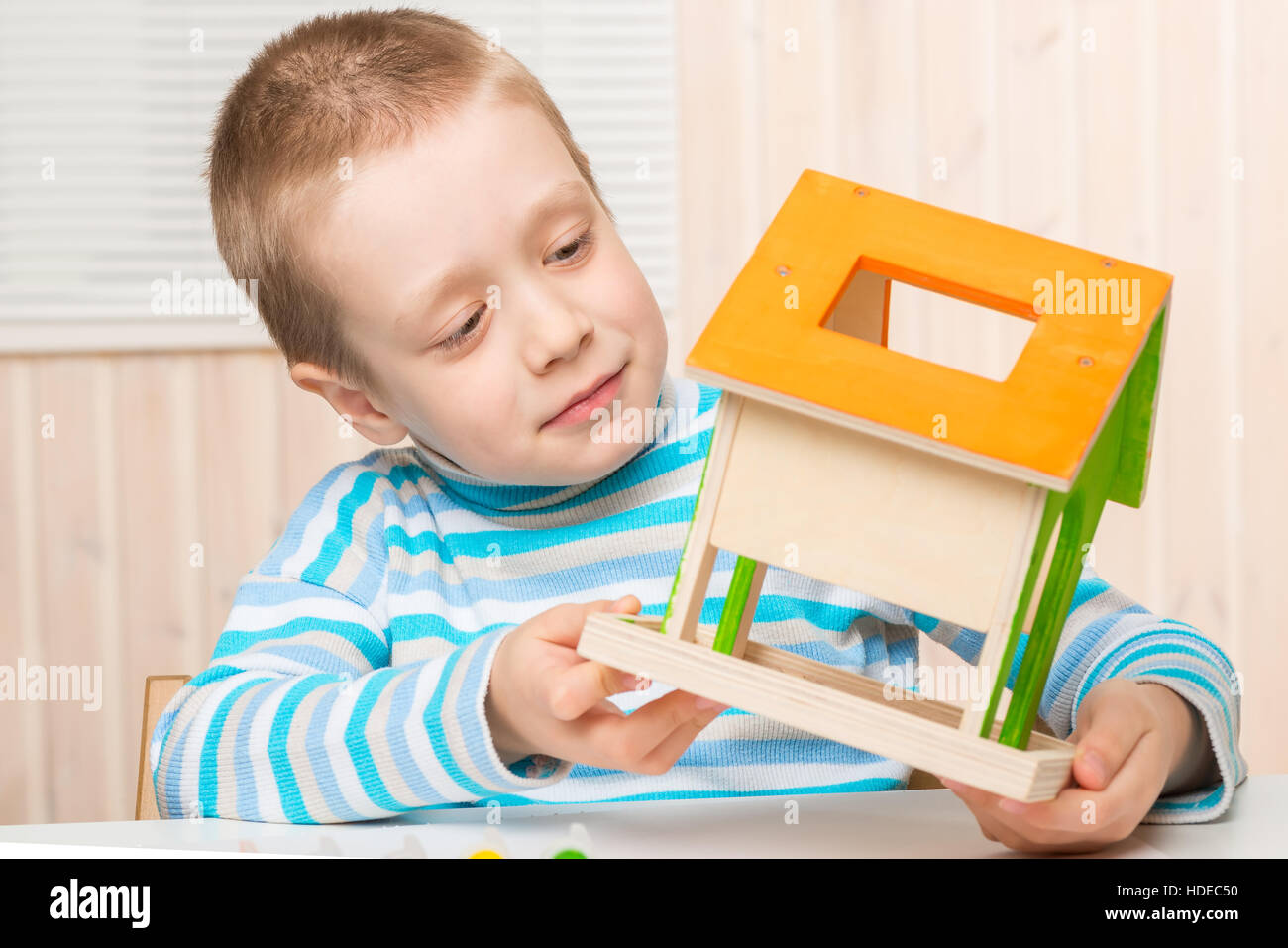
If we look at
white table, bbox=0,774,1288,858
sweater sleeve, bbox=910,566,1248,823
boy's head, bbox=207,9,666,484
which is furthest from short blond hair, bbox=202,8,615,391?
sweater sleeve, bbox=910,566,1248,823

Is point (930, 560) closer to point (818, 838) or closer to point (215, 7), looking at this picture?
point (818, 838)

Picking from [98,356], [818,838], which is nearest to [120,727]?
[98,356]

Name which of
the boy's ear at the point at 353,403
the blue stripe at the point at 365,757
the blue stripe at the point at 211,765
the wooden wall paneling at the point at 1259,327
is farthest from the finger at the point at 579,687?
the wooden wall paneling at the point at 1259,327

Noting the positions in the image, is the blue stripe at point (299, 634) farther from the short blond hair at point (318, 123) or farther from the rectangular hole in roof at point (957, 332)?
the rectangular hole in roof at point (957, 332)

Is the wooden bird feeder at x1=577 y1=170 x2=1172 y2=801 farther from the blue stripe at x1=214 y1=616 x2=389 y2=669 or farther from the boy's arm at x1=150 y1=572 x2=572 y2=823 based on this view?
the blue stripe at x1=214 y1=616 x2=389 y2=669

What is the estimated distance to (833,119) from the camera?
178 centimetres

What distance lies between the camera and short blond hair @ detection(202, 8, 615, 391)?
790 mm

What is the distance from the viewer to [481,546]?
2.97 feet

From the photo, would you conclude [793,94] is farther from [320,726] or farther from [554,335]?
[320,726]

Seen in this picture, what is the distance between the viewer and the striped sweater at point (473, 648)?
2.18ft

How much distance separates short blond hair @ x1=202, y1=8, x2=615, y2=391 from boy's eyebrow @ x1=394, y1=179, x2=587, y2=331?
8cm

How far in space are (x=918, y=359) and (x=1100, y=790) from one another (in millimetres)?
208

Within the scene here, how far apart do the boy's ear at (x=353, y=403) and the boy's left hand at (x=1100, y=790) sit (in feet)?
1.68

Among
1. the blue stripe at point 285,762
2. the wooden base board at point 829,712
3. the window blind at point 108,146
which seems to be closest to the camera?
the wooden base board at point 829,712
